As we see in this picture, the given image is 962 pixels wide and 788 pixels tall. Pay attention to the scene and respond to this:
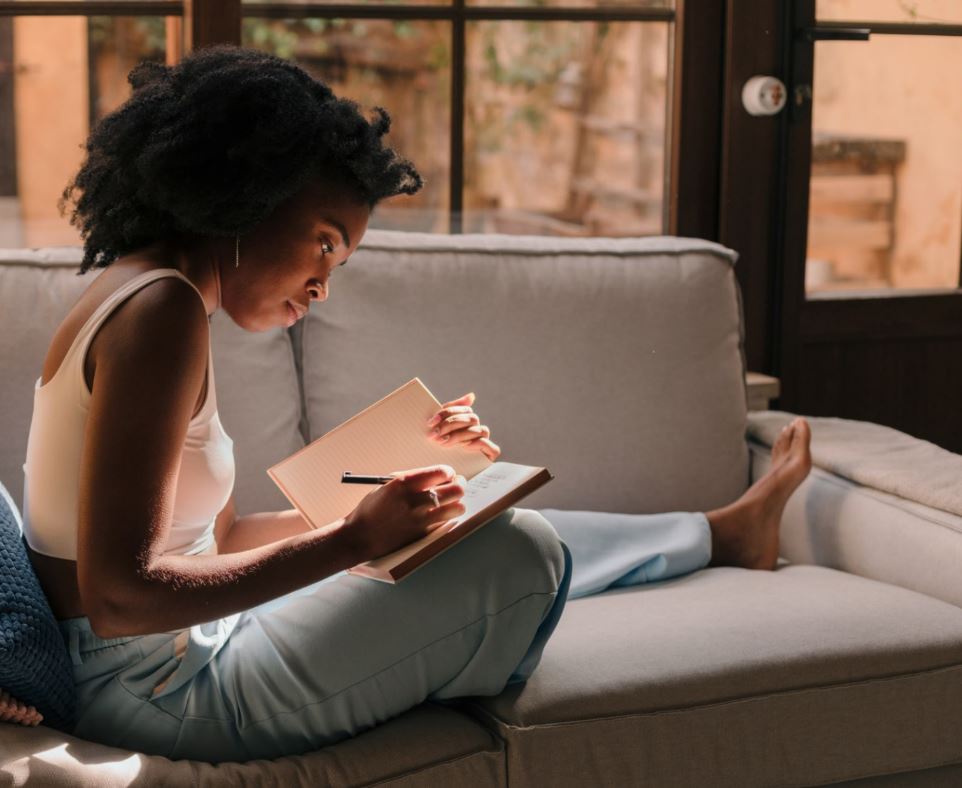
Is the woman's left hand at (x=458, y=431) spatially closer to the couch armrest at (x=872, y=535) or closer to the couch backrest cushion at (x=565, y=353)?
the couch backrest cushion at (x=565, y=353)

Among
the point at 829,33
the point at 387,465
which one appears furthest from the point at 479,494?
the point at 829,33

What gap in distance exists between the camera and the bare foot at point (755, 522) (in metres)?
2.05

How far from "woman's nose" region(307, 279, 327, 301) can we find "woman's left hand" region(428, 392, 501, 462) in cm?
28

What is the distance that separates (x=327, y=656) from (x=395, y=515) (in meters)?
0.18

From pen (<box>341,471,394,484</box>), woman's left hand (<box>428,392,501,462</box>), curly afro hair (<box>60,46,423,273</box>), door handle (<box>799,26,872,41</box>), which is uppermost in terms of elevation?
door handle (<box>799,26,872,41</box>)

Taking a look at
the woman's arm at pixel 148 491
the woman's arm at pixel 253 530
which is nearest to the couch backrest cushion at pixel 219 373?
the woman's arm at pixel 253 530

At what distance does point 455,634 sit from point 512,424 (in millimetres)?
748

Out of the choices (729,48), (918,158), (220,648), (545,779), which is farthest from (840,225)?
(220,648)

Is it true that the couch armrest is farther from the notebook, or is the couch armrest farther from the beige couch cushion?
the notebook

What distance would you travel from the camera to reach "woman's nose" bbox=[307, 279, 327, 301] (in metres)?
1.39

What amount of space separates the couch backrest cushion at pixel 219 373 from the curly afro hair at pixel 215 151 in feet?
1.69

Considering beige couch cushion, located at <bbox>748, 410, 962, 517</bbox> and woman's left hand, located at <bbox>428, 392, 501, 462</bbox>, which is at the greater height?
woman's left hand, located at <bbox>428, 392, 501, 462</bbox>

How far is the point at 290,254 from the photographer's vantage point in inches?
53.6

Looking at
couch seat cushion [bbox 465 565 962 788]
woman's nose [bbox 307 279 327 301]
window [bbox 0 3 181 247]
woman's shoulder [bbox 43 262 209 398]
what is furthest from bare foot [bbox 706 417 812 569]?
window [bbox 0 3 181 247]
